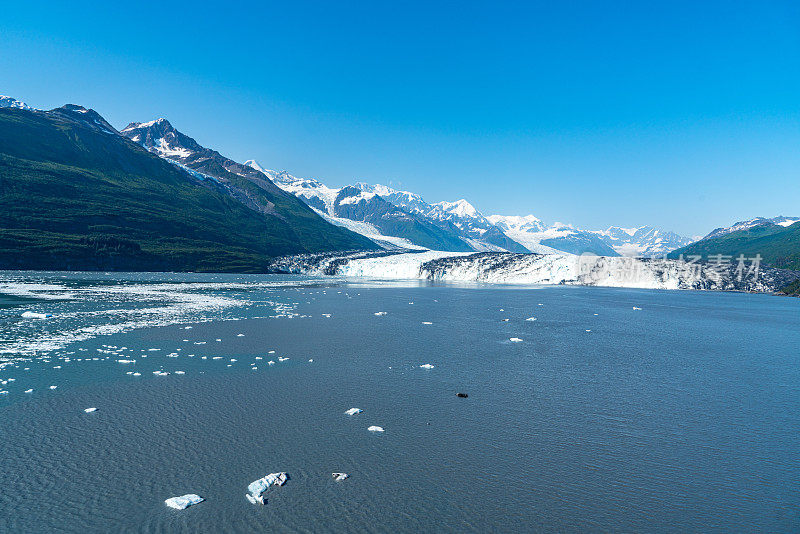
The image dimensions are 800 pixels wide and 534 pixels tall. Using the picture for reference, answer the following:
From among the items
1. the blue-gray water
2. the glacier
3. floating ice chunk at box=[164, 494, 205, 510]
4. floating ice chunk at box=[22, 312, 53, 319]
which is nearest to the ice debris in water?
the blue-gray water

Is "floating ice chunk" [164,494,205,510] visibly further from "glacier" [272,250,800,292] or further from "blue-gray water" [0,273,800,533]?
"glacier" [272,250,800,292]

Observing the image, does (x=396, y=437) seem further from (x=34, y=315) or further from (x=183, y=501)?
(x=34, y=315)

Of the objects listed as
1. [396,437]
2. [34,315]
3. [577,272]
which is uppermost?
[577,272]

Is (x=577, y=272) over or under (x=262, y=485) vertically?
over

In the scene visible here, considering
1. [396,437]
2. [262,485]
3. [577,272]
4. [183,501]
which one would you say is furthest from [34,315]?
[577,272]

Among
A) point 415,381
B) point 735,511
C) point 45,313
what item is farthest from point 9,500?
point 45,313
